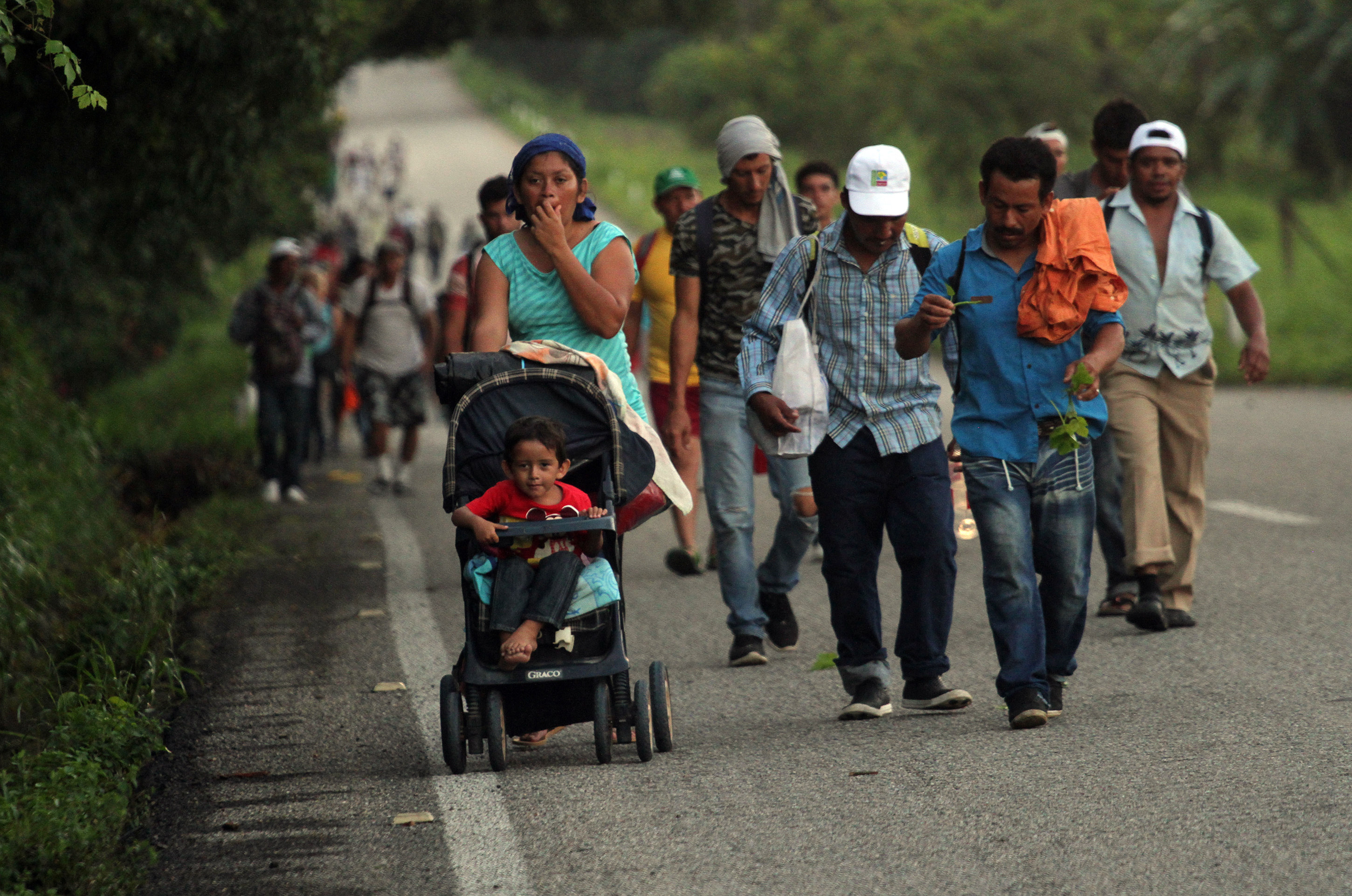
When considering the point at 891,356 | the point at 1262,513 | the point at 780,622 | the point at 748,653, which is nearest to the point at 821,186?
the point at 780,622

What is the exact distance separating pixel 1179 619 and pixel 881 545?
222cm

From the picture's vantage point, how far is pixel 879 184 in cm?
581

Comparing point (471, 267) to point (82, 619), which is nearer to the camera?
point (82, 619)

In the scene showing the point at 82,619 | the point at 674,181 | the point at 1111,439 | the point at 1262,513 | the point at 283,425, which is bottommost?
the point at 1262,513

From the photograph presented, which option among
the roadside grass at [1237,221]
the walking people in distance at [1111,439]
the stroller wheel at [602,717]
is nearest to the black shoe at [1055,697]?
the stroller wheel at [602,717]

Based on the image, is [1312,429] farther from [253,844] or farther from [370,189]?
[370,189]

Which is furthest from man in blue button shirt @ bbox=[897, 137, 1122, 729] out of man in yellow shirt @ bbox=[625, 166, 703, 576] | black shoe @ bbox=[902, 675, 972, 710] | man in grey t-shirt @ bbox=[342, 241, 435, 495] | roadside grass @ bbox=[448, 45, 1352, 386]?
roadside grass @ bbox=[448, 45, 1352, 386]

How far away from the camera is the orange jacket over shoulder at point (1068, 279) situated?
222 inches

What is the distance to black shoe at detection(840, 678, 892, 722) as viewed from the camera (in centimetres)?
613

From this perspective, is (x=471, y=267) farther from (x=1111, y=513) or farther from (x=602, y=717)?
(x=602, y=717)

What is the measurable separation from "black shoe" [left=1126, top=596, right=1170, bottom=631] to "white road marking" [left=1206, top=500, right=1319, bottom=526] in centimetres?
324

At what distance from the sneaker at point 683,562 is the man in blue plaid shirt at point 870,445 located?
3.39 metres

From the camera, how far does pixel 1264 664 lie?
6699 mm

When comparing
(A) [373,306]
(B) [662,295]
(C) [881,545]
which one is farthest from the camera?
(A) [373,306]
